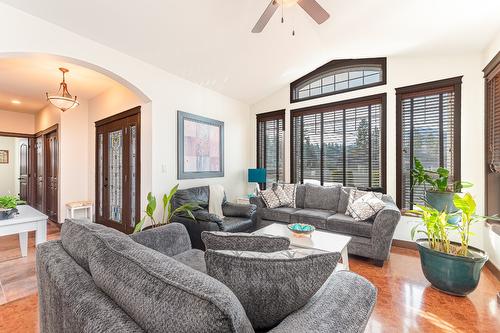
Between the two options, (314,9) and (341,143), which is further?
(341,143)

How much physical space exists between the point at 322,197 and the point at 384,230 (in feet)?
3.88

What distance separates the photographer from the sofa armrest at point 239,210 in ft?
11.6

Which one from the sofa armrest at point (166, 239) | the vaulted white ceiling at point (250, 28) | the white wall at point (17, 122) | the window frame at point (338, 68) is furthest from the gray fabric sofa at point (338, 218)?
the white wall at point (17, 122)

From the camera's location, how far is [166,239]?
1.95 m

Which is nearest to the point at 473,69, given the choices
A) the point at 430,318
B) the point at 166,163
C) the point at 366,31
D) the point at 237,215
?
the point at 366,31

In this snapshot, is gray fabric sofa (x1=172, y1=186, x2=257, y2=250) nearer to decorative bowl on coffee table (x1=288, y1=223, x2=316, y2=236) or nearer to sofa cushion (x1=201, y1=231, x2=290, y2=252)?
decorative bowl on coffee table (x1=288, y1=223, x2=316, y2=236)

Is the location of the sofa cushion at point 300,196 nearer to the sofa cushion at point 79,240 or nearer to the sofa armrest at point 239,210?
the sofa armrest at point 239,210

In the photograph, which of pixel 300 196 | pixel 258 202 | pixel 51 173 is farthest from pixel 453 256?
pixel 51 173

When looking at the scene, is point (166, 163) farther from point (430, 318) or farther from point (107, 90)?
point (430, 318)

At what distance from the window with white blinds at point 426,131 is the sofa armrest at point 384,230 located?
1.07 meters

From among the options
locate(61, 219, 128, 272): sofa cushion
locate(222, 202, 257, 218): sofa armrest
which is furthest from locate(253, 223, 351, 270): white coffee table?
locate(61, 219, 128, 272): sofa cushion

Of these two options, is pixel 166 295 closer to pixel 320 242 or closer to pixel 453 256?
pixel 320 242

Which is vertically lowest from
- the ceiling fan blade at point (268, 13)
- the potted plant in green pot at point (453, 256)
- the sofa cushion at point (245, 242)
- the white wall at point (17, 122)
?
the potted plant in green pot at point (453, 256)

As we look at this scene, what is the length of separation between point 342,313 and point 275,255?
314 mm
